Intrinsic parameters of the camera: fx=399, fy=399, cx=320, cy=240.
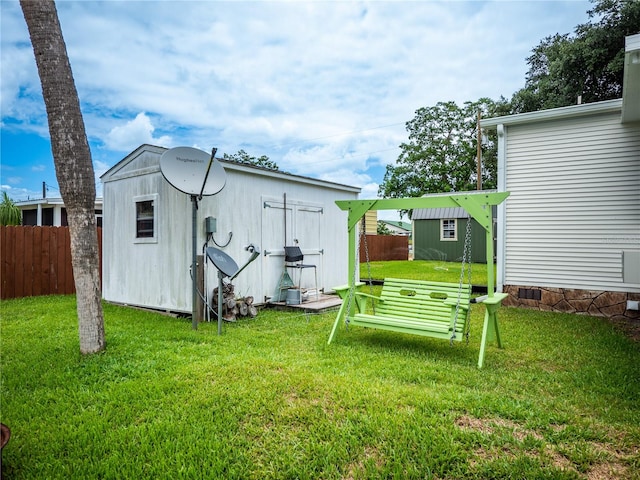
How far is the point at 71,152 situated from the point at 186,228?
2.37 meters

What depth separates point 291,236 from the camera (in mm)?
7535

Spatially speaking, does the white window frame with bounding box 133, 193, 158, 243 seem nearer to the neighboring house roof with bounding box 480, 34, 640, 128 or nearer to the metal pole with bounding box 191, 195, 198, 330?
the metal pole with bounding box 191, 195, 198, 330

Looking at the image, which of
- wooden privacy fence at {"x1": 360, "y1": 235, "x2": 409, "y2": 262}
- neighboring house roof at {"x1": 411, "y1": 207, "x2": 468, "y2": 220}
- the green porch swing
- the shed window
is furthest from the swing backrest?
neighboring house roof at {"x1": 411, "y1": 207, "x2": 468, "y2": 220}

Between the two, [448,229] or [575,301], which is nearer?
[575,301]

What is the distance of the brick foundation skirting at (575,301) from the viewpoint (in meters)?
6.18

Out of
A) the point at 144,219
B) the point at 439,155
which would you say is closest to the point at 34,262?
the point at 144,219

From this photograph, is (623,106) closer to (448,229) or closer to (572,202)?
(572,202)

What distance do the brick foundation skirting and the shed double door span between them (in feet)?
11.9

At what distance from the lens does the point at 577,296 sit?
6.52 meters

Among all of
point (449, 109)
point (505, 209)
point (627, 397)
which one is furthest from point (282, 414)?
point (449, 109)

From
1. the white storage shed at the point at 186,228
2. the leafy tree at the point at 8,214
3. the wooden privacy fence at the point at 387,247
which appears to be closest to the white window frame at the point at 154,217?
the white storage shed at the point at 186,228

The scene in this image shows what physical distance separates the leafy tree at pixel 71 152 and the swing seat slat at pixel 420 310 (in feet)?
8.96

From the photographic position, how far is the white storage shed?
6102 millimetres

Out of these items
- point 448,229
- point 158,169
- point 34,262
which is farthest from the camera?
point 448,229
